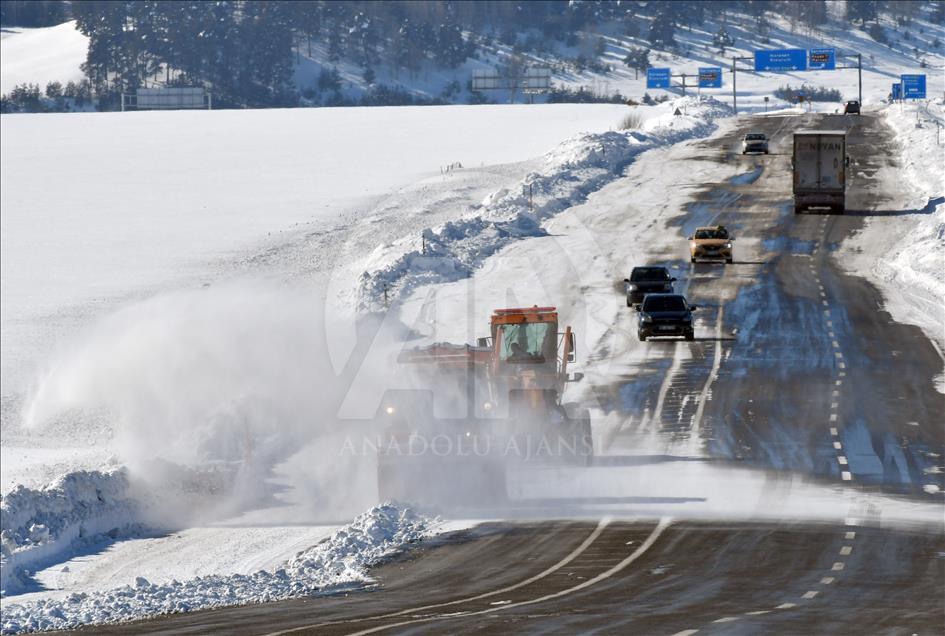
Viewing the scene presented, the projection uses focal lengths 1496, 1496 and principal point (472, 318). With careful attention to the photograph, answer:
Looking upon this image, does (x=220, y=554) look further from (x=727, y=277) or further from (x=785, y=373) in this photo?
(x=727, y=277)

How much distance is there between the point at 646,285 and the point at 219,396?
16.7 m

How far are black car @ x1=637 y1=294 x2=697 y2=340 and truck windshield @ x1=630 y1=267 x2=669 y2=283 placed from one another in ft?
14.5

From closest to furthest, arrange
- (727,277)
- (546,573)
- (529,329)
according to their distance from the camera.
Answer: (546,573) → (529,329) → (727,277)

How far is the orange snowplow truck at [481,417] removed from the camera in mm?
26156

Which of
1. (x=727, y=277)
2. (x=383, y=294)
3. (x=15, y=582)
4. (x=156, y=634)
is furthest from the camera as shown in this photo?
(x=727, y=277)

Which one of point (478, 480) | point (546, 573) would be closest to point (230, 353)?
point (478, 480)

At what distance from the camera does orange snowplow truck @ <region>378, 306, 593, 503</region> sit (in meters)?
26.2

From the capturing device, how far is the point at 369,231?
66000mm

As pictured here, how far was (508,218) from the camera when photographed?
63.5 meters

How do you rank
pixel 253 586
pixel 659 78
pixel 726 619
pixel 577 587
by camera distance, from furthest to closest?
pixel 659 78 → pixel 253 586 → pixel 577 587 → pixel 726 619

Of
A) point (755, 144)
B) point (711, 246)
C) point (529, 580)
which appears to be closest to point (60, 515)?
point (529, 580)

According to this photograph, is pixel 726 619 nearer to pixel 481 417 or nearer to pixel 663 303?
pixel 481 417

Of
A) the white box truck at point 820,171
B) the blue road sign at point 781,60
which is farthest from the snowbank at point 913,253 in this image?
the blue road sign at point 781,60

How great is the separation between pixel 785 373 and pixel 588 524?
599 inches
